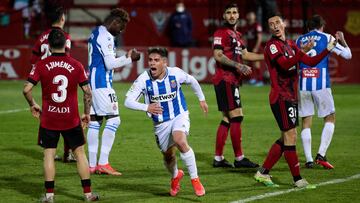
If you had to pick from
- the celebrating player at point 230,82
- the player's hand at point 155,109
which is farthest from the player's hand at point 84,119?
the celebrating player at point 230,82

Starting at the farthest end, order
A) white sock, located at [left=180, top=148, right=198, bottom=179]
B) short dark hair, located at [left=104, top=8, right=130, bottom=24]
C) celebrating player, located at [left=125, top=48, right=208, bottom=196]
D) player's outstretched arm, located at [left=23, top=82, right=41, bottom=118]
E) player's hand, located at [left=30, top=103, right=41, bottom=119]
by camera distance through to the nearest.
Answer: short dark hair, located at [left=104, top=8, right=130, bottom=24] → celebrating player, located at [left=125, top=48, right=208, bottom=196] → white sock, located at [left=180, top=148, right=198, bottom=179] → player's hand, located at [left=30, top=103, right=41, bottom=119] → player's outstretched arm, located at [left=23, top=82, right=41, bottom=118]

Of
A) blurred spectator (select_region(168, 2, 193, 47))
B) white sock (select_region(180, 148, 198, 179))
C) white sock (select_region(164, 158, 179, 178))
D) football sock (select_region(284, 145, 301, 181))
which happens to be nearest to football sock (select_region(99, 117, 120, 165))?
white sock (select_region(164, 158, 179, 178))

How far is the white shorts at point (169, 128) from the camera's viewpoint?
39.4ft

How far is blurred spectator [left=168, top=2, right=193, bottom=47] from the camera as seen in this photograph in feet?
101

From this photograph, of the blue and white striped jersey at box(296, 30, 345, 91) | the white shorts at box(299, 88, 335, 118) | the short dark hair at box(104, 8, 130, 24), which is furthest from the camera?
the white shorts at box(299, 88, 335, 118)

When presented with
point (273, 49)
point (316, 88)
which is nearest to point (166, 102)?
point (273, 49)

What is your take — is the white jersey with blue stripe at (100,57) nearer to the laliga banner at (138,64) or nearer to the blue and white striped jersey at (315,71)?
the blue and white striped jersey at (315,71)

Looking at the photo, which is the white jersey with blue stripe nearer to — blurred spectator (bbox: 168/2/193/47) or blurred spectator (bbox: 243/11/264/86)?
blurred spectator (bbox: 243/11/264/86)

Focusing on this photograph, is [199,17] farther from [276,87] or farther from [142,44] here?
[276,87]

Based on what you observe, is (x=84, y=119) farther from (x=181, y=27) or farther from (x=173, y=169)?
(x=181, y=27)

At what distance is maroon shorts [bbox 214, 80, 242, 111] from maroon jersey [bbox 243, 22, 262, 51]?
49.5 ft

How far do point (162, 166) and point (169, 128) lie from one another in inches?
104

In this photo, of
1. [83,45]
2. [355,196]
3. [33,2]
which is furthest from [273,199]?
[33,2]

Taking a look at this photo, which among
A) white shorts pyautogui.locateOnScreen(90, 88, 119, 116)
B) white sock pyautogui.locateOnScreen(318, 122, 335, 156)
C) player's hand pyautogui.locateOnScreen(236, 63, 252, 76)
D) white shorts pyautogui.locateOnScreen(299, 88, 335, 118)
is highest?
player's hand pyautogui.locateOnScreen(236, 63, 252, 76)
